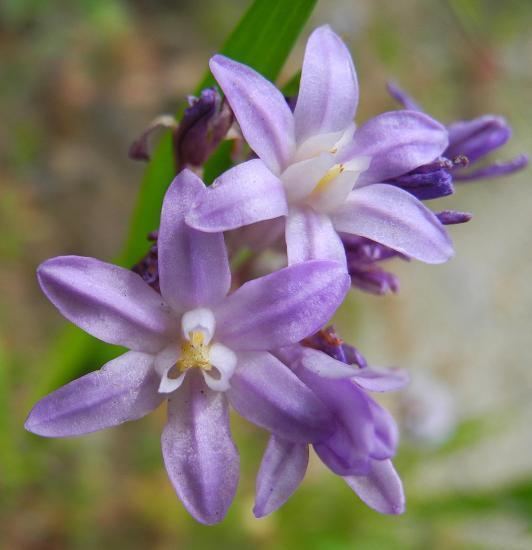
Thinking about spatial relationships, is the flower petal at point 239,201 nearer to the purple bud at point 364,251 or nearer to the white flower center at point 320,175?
the white flower center at point 320,175

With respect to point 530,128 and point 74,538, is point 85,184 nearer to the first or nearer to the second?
point 74,538

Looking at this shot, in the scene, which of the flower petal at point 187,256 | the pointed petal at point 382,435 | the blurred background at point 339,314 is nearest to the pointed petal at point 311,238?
the flower petal at point 187,256

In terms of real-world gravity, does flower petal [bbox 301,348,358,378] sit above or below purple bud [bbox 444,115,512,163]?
below

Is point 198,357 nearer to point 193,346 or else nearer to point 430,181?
point 193,346

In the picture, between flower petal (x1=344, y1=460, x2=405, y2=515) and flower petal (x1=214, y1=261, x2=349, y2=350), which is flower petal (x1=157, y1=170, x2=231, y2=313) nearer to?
flower petal (x1=214, y1=261, x2=349, y2=350)

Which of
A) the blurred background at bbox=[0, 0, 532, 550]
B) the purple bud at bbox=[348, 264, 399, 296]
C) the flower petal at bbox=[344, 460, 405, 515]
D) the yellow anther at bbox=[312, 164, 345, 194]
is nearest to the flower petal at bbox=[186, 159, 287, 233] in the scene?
the yellow anther at bbox=[312, 164, 345, 194]

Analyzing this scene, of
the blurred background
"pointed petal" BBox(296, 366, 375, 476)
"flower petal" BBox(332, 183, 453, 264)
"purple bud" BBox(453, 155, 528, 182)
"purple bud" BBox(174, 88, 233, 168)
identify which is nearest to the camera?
"pointed petal" BBox(296, 366, 375, 476)
